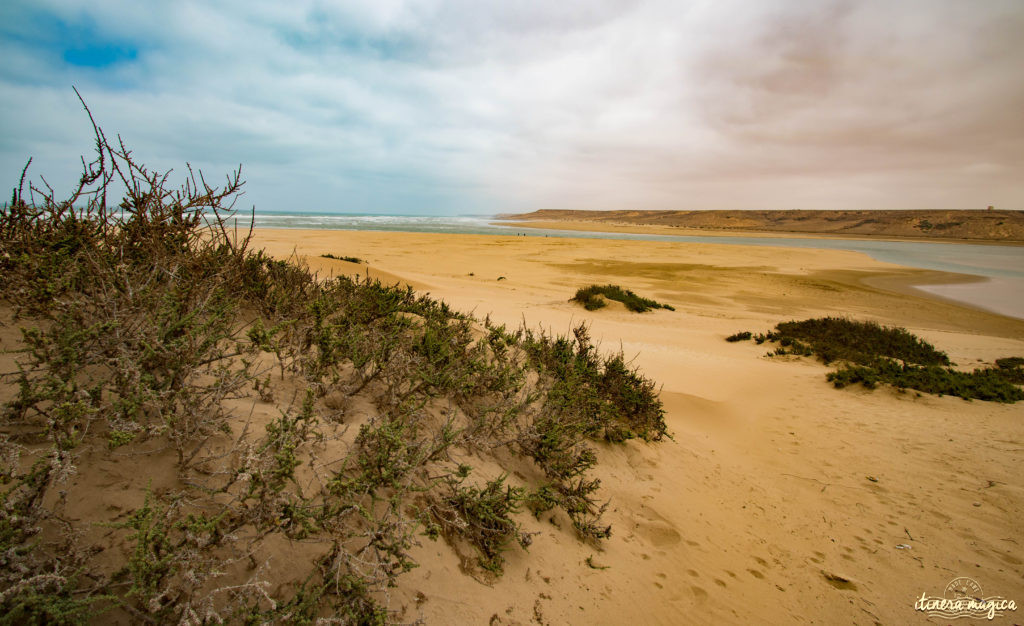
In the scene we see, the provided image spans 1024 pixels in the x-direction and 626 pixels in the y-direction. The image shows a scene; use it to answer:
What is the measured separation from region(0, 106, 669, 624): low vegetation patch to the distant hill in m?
96.0

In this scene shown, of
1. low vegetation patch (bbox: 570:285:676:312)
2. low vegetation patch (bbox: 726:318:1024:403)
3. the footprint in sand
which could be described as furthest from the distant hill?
the footprint in sand

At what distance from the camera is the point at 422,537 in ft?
7.36

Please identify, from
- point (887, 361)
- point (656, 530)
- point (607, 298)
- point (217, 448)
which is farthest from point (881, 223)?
point (217, 448)

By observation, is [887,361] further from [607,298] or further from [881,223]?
[881,223]

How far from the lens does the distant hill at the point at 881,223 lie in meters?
74.9

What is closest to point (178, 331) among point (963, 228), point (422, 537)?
point (422, 537)

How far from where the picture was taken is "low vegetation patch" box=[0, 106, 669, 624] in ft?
4.63

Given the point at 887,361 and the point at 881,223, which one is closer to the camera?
the point at 887,361

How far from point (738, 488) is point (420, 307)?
3.79 metres

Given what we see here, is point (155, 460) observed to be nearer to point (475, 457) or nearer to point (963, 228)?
point (475, 457)

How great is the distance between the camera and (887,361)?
7.19 m

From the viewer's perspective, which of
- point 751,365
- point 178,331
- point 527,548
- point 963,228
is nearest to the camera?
point 178,331

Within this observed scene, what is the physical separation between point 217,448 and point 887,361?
9.30 m

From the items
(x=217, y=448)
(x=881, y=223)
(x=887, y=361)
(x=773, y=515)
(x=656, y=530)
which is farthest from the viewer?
(x=881, y=223)
